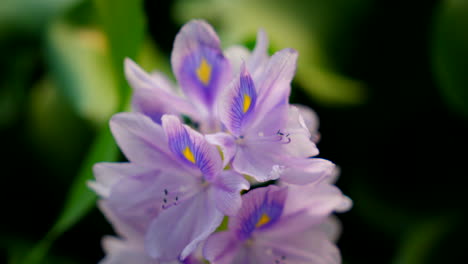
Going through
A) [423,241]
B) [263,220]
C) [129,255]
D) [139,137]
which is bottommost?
[423,241]

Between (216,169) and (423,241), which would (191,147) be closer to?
(216,169)

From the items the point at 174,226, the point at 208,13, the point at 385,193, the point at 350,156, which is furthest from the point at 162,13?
the point at 174,226

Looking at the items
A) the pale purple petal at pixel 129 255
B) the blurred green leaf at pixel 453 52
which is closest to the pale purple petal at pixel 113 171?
the pale purple petal at pixel 129 255

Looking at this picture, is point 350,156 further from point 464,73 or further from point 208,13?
point 208,13

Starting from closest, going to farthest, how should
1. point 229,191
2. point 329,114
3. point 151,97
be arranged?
point 229,191 → point 151,97 → point 329,114

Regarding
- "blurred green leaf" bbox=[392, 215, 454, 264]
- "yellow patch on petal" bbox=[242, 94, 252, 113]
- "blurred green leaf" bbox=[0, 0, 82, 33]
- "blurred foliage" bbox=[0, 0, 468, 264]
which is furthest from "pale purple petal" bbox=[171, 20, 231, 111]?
"blurred green leaf" bbox=[0, 0, 82, 33]

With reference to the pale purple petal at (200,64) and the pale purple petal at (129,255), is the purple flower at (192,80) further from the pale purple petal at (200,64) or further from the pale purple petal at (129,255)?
the pale purple petal at (129,255)

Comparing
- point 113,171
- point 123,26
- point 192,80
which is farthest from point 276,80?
point 123,26

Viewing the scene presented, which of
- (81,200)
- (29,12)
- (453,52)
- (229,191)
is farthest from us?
(29,12)
